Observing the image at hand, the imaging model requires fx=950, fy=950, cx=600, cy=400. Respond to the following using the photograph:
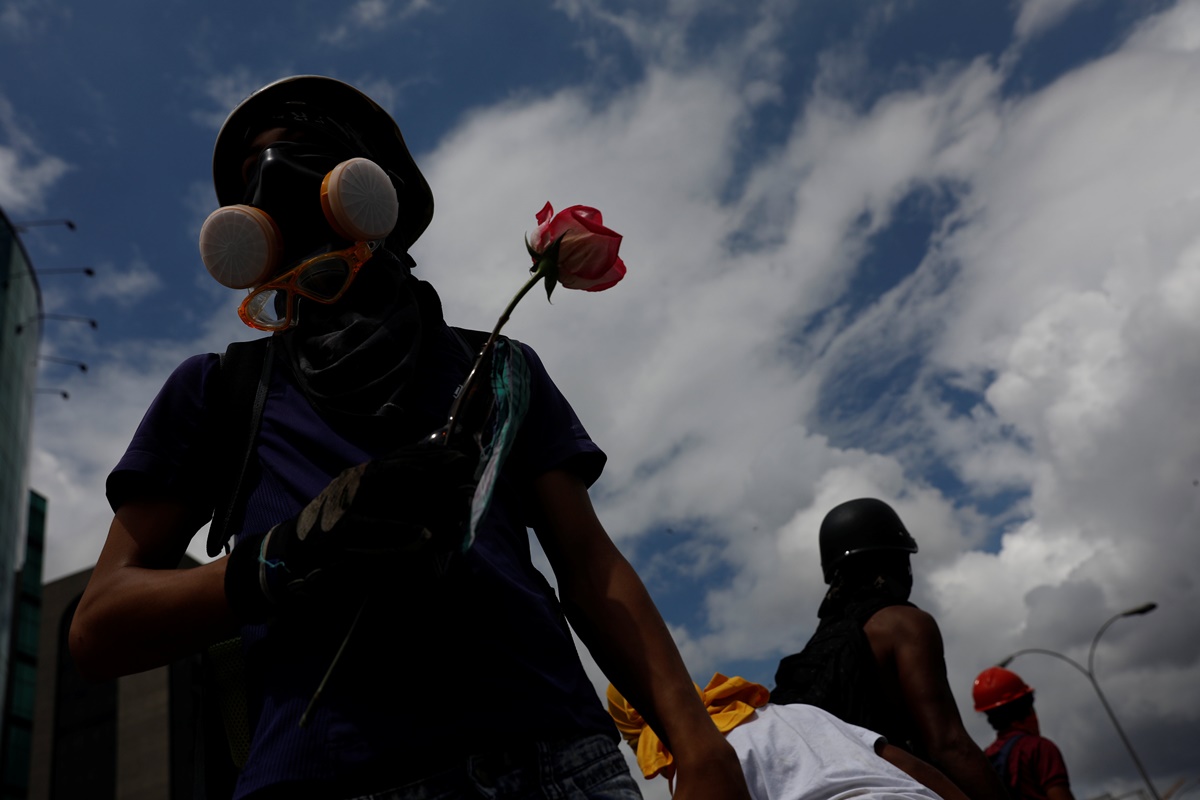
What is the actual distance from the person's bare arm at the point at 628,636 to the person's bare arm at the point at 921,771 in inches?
66.5

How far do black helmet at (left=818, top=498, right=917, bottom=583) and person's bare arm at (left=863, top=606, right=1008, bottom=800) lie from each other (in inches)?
19.2

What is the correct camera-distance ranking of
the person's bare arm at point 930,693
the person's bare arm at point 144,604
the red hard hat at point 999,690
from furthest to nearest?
the red hard hat at point 999,690
the person's bare arm at point 930,693
the person's bare arm at point 144,604

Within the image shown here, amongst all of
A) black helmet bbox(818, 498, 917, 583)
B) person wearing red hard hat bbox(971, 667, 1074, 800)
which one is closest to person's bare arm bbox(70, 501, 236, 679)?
black helmet bbox(818, 498, 917, 583)

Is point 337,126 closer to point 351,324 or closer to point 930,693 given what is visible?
point 351,324

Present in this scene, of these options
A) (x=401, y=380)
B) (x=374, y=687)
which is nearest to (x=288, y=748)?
(x=374, y=687)

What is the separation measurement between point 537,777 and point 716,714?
206 cm

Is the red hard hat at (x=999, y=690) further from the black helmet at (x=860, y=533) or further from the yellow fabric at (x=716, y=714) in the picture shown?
the yellow fabric at (x=716, y=714)

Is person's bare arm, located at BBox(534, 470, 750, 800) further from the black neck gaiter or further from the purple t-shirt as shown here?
the black neck gaiter

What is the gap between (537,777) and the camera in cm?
143

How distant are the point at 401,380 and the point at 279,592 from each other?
1.58 ft

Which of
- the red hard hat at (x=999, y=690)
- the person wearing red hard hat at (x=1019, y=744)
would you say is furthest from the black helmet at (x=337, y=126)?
the red hard hat at (x=999, y=690)

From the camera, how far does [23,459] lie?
151 feet

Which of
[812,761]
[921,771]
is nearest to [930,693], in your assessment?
[921,771]

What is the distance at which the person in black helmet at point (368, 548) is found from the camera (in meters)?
1.38
